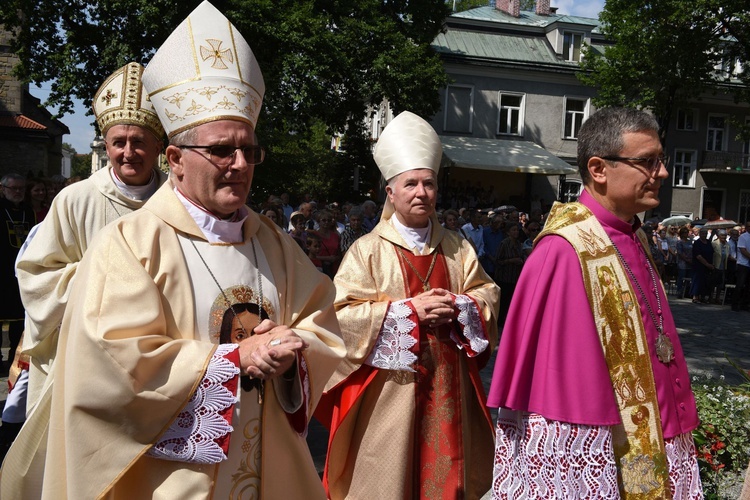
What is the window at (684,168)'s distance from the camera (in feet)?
125

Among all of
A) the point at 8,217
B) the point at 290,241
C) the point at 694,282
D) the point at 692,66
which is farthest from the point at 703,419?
the point at 692,66

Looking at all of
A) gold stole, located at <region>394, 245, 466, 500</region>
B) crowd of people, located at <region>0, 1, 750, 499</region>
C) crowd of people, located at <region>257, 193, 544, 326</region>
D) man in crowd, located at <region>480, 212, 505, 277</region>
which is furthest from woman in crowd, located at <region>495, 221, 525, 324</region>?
crowd of people, located at <region>0, 1, 750, 499</region>

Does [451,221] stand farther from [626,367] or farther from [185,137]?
[185,137]

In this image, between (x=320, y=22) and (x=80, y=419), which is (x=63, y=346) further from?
(x=320, y=22)

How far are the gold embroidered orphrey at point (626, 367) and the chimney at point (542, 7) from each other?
40592mm

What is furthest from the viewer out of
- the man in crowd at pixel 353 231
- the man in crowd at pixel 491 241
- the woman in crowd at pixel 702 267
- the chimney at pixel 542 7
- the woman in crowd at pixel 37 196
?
the chimney at pixel 542 7

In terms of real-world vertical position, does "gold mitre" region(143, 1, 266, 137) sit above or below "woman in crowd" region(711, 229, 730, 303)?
above

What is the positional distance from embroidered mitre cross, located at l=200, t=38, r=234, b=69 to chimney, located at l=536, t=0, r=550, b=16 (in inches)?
1612

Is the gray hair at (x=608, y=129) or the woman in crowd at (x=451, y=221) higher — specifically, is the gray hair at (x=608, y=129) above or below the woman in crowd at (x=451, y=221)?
above

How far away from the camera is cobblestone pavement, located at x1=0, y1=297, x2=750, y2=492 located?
6953mm

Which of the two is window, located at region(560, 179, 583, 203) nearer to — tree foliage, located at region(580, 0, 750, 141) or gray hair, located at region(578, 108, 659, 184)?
tree foliage, located at region(580, 0, 750, 141)

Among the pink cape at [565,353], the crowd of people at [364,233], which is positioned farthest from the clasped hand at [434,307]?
the crowd of people at [364,233]

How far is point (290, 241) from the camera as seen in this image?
10.1ft

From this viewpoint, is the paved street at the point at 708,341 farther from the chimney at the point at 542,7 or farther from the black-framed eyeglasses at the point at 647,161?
the chimney at the point at 542,7
